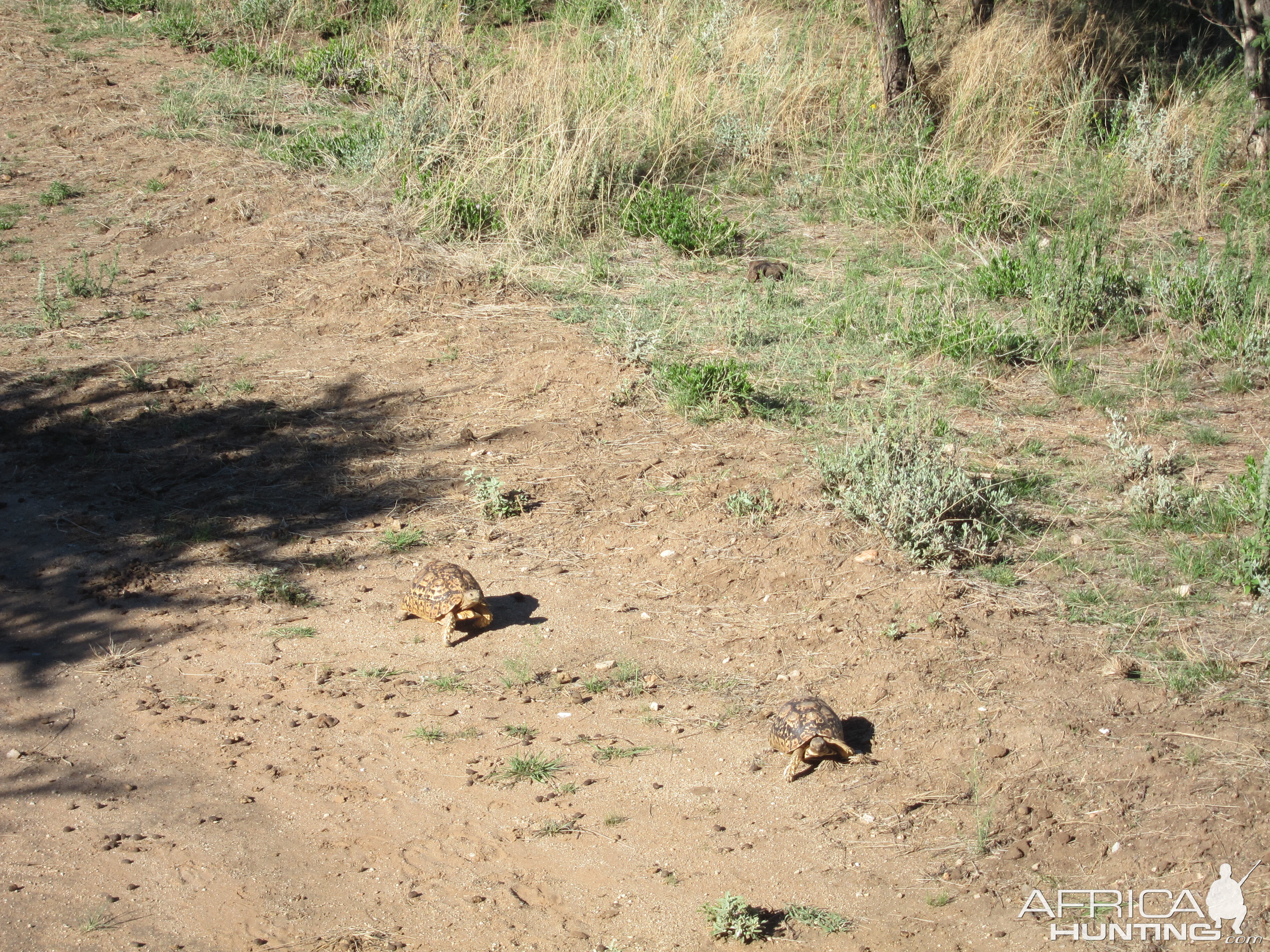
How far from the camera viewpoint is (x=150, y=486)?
5164 mm

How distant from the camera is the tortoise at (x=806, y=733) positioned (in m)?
3.42

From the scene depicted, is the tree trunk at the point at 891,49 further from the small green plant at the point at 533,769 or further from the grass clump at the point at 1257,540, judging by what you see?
the small green plant at the point at 533,769

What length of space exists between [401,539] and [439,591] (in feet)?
2.77

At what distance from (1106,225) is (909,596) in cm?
459

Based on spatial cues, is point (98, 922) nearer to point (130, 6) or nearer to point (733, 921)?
point (733, 921)

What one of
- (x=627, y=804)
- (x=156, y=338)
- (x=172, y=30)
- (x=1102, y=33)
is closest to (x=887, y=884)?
(x=627, y=804)

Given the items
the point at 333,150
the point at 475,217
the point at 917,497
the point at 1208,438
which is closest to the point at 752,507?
the point at 917,497

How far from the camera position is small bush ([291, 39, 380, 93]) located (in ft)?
31.1

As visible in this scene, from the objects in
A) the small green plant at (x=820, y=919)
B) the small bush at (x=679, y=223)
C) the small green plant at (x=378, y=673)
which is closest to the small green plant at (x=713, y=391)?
the small bush at (x=679, y=223)

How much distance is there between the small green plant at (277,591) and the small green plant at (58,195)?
4969mm

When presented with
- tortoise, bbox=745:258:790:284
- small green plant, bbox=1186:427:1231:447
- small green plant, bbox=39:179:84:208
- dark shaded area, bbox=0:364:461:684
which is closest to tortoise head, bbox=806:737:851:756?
dark shaded area, bbox=0:364:461:684

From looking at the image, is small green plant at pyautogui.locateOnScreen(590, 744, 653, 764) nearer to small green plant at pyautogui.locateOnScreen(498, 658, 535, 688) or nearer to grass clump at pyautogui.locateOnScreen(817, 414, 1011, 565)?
small green plant at pyautogui.locateOnScreen(498, 658, 535, 688)

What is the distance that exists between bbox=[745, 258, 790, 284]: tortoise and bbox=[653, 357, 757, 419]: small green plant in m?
1.61

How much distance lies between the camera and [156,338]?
642 centimetres
